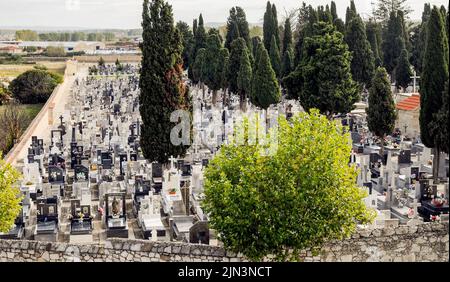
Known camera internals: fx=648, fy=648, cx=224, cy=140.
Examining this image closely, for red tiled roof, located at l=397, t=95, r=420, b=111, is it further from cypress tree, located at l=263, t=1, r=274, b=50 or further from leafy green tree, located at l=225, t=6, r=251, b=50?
leafy green tree, located at l=225, t=6, r=251, b=50

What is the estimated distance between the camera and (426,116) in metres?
19.4

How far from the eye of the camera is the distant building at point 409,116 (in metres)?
29.1

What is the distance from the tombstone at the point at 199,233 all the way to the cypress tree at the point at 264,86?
835 inches

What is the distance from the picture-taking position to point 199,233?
1349 cm

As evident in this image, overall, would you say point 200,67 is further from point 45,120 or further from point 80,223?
point 80,223

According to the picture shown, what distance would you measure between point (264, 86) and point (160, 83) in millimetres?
14303

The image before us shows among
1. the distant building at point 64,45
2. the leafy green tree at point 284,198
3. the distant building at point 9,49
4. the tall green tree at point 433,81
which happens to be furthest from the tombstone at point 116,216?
the distant building at point 64,45

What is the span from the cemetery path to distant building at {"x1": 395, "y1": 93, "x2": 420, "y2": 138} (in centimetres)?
1669

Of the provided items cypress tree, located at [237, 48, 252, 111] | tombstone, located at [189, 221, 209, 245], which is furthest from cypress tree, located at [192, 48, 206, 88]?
tombstone, located at [189, 221, 209, 245]

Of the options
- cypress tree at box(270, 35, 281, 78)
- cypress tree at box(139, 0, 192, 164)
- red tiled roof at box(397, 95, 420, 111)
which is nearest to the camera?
cypress tree at box(139, 0, 192, 164)

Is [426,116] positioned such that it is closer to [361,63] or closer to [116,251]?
[116,251]

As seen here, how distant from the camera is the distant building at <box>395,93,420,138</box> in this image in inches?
1145
